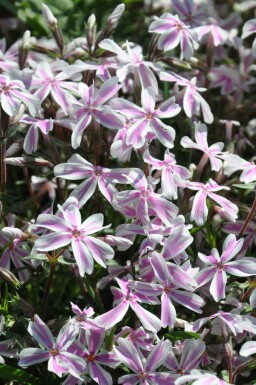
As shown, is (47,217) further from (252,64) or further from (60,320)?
(252,64)

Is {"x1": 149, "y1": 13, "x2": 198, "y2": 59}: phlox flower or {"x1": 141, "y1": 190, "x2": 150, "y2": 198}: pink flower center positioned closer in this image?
{"x1": 141, "y1": 190, "x2": 150, "y2": 198}: pink flower center

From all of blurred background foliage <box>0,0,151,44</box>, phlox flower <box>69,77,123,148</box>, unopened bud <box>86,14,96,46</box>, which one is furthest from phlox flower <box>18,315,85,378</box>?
blurred background foliage <box>0,0,151,44</box>

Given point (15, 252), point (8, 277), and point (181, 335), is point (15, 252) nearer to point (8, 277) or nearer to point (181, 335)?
point (8, 277)

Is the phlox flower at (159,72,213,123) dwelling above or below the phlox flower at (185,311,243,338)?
above

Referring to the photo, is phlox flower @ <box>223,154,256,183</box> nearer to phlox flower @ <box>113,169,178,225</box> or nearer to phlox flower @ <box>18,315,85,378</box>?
phlox flower @ <box>113,169,178,225</box>

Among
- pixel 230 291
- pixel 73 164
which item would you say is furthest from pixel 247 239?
pixel 73 164

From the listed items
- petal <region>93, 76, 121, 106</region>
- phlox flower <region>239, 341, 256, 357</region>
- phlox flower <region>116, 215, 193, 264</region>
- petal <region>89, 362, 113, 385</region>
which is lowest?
petal <region>89, 362, 113, 385</region>

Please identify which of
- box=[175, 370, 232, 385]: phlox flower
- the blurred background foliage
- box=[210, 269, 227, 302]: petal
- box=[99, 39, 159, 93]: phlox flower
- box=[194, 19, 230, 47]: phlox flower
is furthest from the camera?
the blurred background foliage
